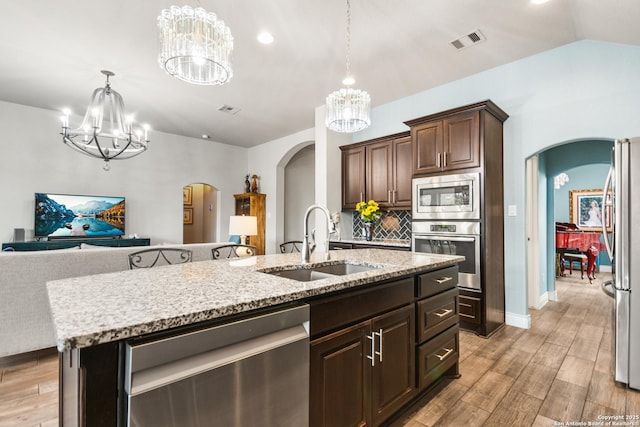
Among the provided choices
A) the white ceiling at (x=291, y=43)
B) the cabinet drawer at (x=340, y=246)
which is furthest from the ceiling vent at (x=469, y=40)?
the cabinet drawer at (x=340, y=246)

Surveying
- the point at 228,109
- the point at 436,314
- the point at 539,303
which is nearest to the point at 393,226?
the point at 539,303

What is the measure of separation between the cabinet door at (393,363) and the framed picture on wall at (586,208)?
771cm

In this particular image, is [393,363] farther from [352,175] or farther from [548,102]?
[352,175]

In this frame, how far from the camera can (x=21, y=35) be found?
3.09 meters

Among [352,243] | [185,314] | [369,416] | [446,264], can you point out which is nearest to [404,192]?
[352,243]

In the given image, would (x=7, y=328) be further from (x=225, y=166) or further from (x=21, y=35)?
(x=225, y=166)

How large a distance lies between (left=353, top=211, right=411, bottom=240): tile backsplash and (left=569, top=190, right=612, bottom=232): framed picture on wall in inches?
214

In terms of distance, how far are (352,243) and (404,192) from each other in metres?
1.03

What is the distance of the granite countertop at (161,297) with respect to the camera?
2.59ft

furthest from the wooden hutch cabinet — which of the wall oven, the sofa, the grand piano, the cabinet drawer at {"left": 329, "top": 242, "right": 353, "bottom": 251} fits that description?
the grand piano

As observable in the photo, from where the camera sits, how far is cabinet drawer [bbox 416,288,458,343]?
1.88 meters

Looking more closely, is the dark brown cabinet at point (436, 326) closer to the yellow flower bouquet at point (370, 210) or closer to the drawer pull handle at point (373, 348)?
the drawer pull handle at point (373, 348)

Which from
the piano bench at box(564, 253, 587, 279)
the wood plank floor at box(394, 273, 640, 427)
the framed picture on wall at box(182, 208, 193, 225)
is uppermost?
the framed picture on wall at box(182, 208, 193, 225)

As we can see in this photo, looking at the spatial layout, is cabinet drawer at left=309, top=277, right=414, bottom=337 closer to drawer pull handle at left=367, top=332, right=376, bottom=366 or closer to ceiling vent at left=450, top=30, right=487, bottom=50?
drawer pull handle at left=367, top=332, right=376, bottom=366
